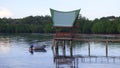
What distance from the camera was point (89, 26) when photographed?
622ft

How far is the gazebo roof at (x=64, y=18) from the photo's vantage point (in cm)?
7575

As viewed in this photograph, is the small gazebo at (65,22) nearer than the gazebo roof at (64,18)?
Yes

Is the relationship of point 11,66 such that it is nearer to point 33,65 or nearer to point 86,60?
point 33,65

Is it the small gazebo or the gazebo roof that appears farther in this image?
the gazebo roof

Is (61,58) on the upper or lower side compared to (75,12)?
lower

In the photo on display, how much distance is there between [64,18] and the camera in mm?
76375

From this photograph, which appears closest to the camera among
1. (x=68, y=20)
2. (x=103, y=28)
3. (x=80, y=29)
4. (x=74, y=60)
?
(x=74, y=60)

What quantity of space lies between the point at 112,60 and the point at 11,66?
18.5 metres

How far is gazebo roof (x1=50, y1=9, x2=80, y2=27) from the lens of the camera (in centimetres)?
7575

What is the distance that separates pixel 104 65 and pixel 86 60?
26.2ft

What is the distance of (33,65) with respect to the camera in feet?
220

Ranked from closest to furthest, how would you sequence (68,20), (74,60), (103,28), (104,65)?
(104,65), (74,60), (68,20), (103,28)

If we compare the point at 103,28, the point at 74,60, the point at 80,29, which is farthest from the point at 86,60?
the point at 80,29

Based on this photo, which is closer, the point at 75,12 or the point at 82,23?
the point at 75,12
